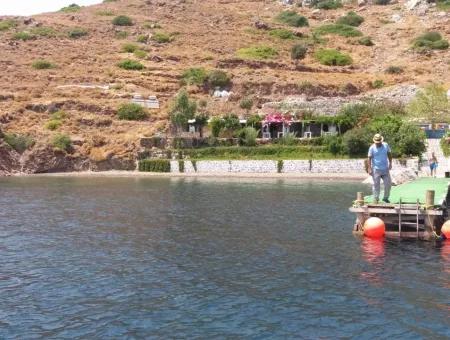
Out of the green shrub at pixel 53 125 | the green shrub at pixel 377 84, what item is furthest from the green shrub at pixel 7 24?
the green shrub at pixel 377 84

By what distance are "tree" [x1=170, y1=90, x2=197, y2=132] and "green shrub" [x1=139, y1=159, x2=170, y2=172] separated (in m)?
7.26

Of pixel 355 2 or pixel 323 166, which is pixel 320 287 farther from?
pixel 355 2

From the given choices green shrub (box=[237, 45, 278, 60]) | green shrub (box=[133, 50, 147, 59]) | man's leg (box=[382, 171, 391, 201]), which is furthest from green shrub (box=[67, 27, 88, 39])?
man's leg (box=[382, 171, 391, 201])

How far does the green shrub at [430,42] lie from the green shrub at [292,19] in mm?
28832

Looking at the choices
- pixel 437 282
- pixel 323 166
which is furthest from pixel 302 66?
pixel 437 282

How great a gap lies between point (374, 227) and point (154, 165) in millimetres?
44492

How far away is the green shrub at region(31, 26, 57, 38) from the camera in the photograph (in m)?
112

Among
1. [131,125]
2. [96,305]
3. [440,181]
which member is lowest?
[96,305]

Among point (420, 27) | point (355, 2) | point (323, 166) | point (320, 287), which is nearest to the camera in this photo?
point (320, 287)

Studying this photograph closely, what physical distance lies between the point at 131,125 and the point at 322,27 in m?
69.0

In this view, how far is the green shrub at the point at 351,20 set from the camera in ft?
445

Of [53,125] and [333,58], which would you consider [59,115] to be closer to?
[53,125]

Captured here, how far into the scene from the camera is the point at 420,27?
12562cm

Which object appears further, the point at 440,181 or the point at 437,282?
the point at 440,181
